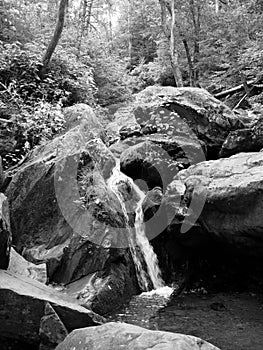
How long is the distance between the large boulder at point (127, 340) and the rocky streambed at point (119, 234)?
793mm

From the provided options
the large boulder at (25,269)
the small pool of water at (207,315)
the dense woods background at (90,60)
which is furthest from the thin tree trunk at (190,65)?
the large boulder at (25,269)

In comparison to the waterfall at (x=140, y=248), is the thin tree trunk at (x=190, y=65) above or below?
above

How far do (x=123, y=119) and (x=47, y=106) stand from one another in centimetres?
335

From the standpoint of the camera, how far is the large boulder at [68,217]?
6109mm

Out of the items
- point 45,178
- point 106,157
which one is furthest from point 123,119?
point 45,178

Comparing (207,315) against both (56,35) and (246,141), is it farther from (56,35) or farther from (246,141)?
(56,35)

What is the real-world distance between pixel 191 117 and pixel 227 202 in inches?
183

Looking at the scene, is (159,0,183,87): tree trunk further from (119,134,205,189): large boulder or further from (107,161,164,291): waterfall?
(107,161,164,291): waterfall

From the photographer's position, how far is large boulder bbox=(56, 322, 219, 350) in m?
2.71

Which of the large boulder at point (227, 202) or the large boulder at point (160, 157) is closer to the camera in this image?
the large boulder at point (227, 202)

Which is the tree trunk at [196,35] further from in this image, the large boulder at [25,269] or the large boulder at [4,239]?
the large boulder at [4,239]

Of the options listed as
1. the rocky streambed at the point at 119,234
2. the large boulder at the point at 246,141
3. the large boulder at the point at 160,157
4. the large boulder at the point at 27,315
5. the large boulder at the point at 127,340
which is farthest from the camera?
the large boulder at the point at 160,157

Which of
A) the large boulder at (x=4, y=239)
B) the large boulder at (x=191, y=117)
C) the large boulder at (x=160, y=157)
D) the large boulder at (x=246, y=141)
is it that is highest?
the large boulder at (x=191, y=117)

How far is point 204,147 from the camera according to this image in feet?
31.3
